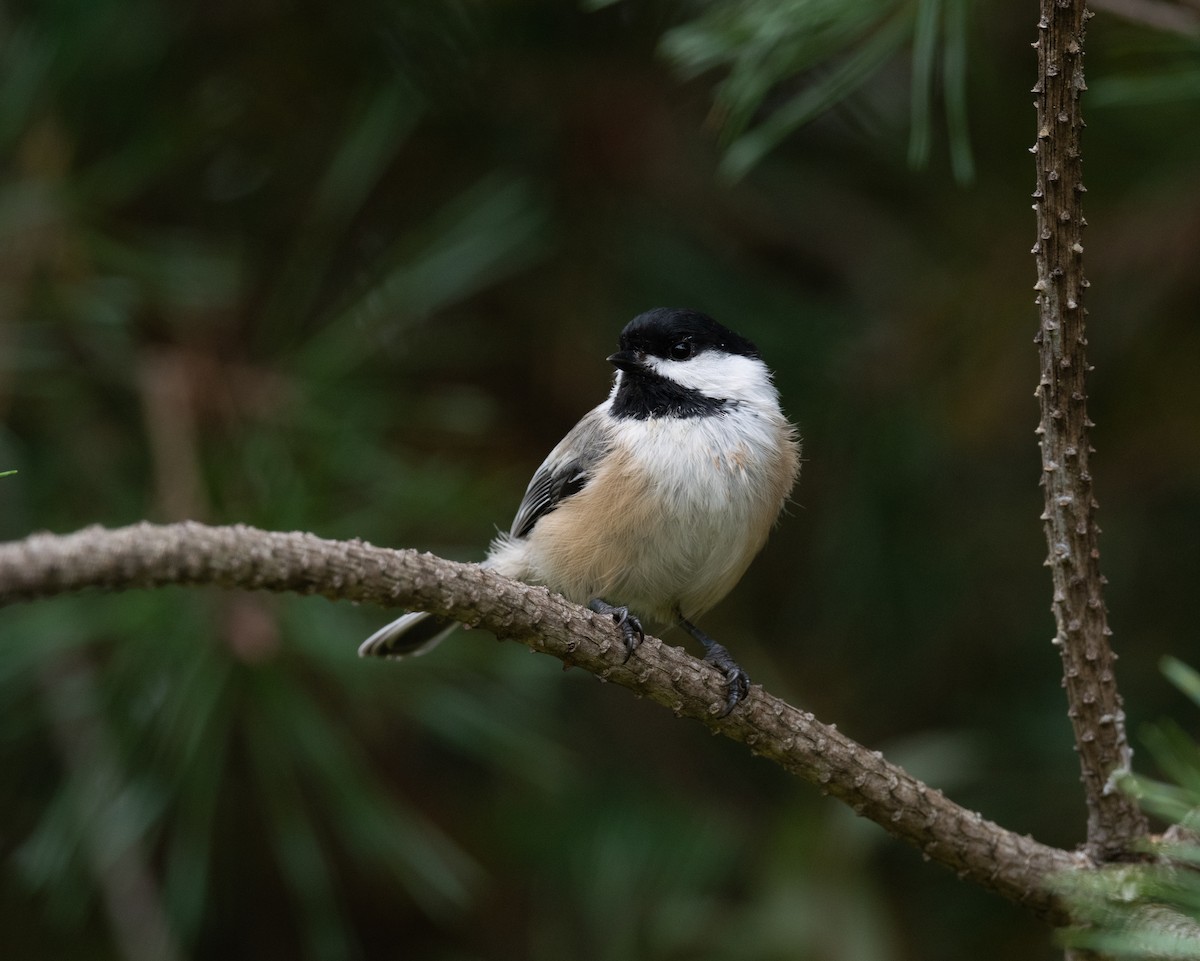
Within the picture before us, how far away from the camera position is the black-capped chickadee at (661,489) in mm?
1955

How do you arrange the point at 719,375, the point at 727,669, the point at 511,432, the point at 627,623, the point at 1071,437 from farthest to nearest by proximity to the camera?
the point at 511,432
the point at 719,375
the point at 727,669
the point at 627,623
the point at 1071,437

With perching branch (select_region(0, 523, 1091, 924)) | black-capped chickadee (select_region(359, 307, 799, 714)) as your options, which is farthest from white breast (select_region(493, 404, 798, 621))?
perching branch (select_region(0, 523, 1091, 924))

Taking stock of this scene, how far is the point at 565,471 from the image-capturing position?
217cm

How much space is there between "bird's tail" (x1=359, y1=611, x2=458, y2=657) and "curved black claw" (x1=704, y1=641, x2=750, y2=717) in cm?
44

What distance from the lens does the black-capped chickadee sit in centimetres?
196

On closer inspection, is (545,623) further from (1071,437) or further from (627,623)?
(1071,437)

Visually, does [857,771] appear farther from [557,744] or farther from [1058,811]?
[1058,811]

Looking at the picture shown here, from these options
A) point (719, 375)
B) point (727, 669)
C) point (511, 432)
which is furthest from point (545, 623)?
point (511, 432)

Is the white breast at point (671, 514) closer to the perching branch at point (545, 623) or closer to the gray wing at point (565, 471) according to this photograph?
the gray wing at point (565, 471)

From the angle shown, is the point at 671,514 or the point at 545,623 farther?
the point at 671,514

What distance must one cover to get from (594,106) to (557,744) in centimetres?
133

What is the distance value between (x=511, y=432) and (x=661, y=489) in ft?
2.22

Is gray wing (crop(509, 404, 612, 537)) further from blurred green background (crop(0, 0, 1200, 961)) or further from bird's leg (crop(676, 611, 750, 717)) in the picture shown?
bird's leg (crop(676, 611, 750, 717))

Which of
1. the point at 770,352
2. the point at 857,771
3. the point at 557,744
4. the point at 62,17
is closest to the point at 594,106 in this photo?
the point at 770,352
